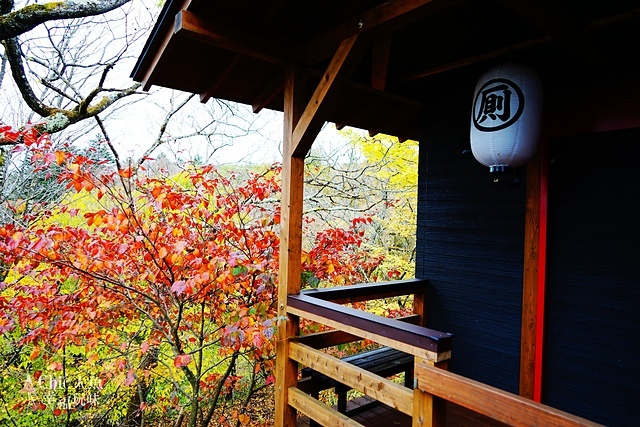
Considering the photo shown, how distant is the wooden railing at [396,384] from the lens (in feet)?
4.78

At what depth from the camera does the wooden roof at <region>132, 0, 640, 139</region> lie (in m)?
2.13

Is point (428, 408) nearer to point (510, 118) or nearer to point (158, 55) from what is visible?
point (510, 118)

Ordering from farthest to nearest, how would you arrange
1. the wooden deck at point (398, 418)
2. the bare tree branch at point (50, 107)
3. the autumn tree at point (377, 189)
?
1. the autumn tree at point (377, 189)
2. the bare tree branch at point (50, 107)
3. the wooden deck at point (398, 418)

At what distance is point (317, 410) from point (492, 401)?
1.22 metres

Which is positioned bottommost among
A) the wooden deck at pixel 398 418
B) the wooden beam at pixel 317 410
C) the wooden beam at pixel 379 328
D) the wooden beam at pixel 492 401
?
the wooden deck at pixel 398 418

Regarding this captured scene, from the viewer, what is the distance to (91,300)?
3.66 m

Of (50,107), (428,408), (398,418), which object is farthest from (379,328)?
(50,107)

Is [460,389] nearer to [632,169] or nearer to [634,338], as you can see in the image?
[634,338]

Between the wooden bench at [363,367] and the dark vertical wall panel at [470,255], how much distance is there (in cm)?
64

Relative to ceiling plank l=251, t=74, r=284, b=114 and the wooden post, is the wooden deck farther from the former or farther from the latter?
ceiling plank l=251, t=74, r=284, b=114

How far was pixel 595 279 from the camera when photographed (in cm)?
248

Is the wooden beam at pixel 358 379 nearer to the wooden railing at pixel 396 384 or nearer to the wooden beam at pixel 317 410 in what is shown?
the wooden railing at pixel 396 384

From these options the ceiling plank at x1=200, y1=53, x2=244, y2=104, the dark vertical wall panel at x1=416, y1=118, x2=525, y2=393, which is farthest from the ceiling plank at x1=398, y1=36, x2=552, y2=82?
the ceiling plank at x1=200, y1=53, x2=244, y2=104

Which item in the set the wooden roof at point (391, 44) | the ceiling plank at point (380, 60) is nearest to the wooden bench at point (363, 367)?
the wooden roof at point (391, 44)
